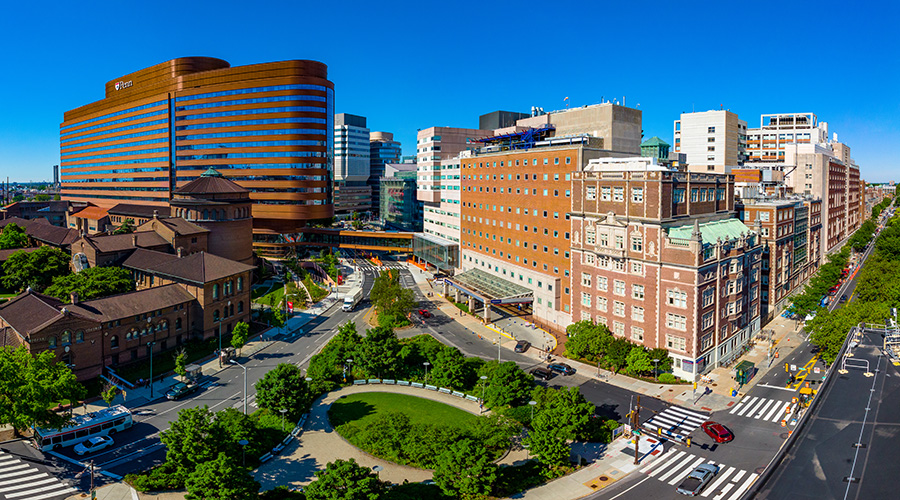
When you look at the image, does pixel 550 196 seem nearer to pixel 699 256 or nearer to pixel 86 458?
pixel 699 256

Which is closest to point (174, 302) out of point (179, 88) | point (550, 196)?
point (550, 196)

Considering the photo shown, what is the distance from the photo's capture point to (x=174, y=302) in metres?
80.3

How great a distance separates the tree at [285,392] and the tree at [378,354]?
11110 mm

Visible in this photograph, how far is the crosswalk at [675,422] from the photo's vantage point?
56.5 meters

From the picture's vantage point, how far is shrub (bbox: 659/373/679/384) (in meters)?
69.7

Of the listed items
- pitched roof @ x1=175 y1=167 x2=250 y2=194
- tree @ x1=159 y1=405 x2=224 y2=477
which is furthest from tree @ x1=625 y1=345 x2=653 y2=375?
pitched roof @ x1=175 y1=167 x2=250 y2=194

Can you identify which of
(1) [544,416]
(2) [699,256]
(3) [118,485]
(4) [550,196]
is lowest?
(3) [118,485]

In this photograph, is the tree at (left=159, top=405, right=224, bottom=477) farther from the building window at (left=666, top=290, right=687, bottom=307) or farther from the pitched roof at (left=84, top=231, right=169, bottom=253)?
the pitched roof at (left=84, top=231, right=169, bottom=253)

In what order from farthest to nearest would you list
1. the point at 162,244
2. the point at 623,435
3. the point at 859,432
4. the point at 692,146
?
the point at 692,146
the point at 162,244
the point at 623,435
the point at 859,432

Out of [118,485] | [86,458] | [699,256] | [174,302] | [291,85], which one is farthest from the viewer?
[291,85]

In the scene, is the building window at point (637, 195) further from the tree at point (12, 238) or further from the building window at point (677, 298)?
the tree at point (12, 238)

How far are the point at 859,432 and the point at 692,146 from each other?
12277 cm

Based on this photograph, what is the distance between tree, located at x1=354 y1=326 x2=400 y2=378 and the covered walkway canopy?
30211 mm

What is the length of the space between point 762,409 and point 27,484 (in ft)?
239
